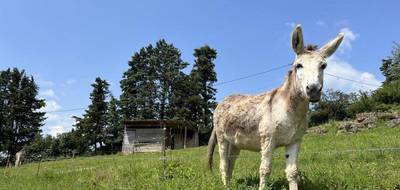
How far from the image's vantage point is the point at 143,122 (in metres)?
57.0

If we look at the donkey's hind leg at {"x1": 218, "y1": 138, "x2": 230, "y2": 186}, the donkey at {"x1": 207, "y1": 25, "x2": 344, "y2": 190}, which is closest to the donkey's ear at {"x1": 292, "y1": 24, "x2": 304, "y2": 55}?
the donkey at {"x1": 207, "y1": 25, "x2": 344, "y2": 190}

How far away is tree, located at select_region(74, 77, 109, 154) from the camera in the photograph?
242ft

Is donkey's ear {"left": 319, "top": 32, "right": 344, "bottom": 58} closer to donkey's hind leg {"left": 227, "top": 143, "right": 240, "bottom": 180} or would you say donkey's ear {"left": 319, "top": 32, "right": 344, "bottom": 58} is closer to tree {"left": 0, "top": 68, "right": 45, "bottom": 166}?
donkey's hind leg {"left": 227, "top": 143, "right": 240, "bottom": 180}

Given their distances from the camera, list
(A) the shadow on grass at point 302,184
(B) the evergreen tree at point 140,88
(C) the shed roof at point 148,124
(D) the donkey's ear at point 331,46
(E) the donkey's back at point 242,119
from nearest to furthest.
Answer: (D) the donkey's ear at point 331,46
(E) the donkey's back at point 242,119
(A) the shadow on grass at point 302,184
(C) the shed roof at point 148,124
(B) the evergreen tree at point 140,88

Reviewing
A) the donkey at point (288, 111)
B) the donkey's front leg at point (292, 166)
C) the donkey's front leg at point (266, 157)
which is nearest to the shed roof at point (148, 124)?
the donkey at point (288, 111)

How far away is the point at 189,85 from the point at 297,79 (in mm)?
73285

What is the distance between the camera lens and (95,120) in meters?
74.9

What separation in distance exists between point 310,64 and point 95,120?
70739 mm

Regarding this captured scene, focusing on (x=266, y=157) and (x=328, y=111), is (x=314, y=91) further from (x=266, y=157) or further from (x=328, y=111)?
(x=328, y=111)

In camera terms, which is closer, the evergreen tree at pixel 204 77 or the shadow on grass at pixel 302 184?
the shadow on grass at pixel 302 184

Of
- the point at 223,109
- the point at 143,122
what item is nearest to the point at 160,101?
the point at 143,122

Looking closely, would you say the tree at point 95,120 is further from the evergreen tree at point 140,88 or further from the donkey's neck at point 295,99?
the donkey's neck at point 295,99

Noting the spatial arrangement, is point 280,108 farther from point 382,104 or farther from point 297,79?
point 382,104

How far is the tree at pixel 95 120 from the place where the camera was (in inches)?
2904
